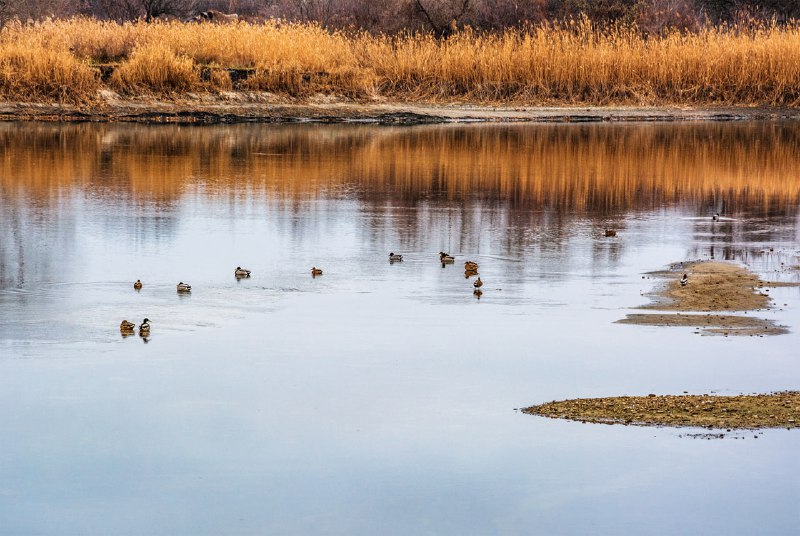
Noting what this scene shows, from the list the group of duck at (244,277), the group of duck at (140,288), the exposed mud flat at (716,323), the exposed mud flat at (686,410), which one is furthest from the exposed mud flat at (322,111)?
the exposed mud flat at (686,410)

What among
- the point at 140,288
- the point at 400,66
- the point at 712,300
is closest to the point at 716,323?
the point at 712,300

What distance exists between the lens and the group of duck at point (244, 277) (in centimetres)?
946

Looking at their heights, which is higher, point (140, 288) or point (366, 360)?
point (140, 288)

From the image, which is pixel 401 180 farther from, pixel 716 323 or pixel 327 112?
pixel 327 112

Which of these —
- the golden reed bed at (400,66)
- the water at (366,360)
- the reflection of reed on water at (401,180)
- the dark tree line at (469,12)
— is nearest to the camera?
the water at (366,360)

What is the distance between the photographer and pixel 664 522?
598 cm

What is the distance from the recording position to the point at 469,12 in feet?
147

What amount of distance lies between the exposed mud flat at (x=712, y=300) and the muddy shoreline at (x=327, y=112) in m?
20.0

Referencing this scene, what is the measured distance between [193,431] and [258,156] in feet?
52.0

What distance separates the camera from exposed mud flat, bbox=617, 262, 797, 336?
32.7ft

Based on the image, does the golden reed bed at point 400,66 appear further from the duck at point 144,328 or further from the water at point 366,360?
the duck at point 144,328

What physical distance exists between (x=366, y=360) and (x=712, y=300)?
11.1 ft

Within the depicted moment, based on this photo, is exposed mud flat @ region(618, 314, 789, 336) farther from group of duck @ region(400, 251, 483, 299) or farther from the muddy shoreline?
the muddy shoreline

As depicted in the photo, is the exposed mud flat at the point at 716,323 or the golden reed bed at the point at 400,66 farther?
the golden reed bed at the point at 400,66
